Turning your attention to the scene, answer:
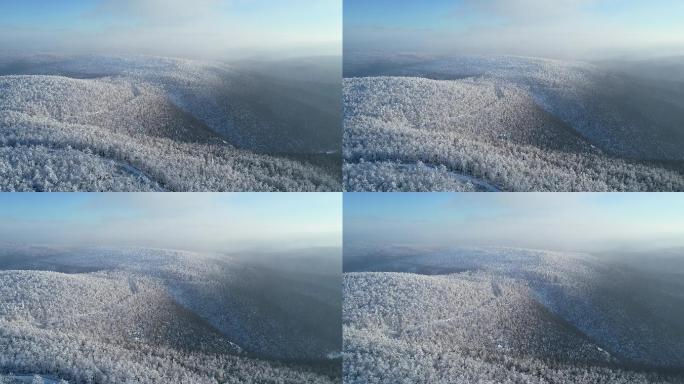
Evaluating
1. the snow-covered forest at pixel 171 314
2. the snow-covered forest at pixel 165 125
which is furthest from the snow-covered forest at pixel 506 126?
the snow-covered forest at pixel 171 314

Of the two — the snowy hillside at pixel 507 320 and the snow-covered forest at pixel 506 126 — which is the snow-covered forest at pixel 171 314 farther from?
the snow-covered forest at pixel 506 126

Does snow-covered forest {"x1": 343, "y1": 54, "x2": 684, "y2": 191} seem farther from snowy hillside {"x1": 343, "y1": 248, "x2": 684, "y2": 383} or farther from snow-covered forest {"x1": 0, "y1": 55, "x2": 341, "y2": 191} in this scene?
snowy hillside {"x1": 343, "y1": 248, "x2": 684, "y2": 383}

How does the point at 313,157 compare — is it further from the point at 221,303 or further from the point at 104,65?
the point at 104,65

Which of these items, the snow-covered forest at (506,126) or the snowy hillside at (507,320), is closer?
the snowy hillside at (507,320)

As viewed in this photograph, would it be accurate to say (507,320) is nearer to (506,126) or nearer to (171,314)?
(506,126)

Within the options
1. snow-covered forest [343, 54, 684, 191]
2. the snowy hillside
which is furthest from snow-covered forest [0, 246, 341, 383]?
snow-covered forest [343, 54, 684, 191]

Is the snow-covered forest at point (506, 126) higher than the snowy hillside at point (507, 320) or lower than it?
higher

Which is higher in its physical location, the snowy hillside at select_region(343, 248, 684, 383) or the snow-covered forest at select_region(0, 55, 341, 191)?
the snow-covered forest at select_region(0, 55, 341, 191)
